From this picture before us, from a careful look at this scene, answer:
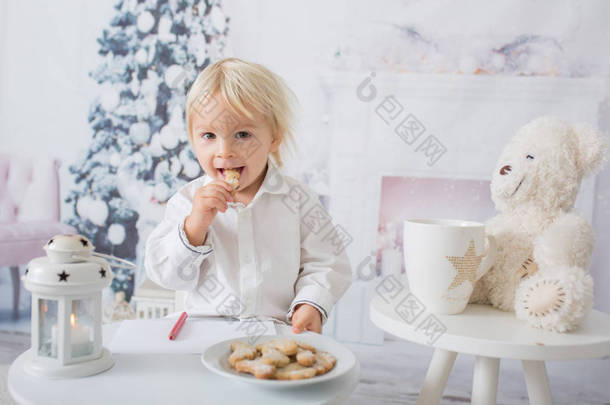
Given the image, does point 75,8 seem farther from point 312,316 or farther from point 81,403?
point 81,403

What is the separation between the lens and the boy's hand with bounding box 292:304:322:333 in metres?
0.91

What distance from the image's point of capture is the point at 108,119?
1.95 m

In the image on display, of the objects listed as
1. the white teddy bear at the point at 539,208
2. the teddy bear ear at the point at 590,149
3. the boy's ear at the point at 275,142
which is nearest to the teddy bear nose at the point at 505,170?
the white teddy bear at the point at 539,208

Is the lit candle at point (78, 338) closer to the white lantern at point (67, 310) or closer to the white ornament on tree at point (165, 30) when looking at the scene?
the white lantern at point (67, 310)

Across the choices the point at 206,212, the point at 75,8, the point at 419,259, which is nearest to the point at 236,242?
the point at 206,212

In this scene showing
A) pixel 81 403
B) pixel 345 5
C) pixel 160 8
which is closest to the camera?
pixel 81 403

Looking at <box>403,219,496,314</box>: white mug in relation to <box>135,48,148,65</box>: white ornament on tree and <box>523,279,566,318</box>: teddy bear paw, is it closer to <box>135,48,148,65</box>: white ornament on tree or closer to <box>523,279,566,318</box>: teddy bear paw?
<box>523,279,566,318</box>: teddy bear paw

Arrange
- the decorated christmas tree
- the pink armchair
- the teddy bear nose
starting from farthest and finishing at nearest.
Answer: the pink armchair
the decorated christmas tree
the teddy bear nose

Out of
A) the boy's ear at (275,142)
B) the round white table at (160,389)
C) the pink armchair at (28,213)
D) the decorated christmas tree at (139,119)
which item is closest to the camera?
the round white table at (160,389)

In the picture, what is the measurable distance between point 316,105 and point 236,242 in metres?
0.87

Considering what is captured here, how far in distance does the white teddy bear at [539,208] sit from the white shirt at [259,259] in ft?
1.03

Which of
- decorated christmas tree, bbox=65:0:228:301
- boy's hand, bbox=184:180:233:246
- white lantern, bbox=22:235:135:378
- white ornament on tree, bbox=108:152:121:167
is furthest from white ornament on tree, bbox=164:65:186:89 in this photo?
white lantern, bbox=22:235:135:378

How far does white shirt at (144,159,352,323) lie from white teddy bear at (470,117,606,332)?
0.31 m

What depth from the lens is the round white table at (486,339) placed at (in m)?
0.72
